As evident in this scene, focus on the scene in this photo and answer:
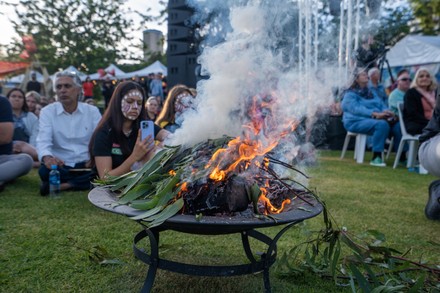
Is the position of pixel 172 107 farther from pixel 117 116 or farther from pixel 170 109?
pixel 117 116

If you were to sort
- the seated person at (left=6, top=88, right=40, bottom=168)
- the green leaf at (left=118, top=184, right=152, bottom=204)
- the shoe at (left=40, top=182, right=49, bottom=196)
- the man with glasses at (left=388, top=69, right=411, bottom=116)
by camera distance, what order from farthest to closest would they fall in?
1. the man with glasses at (left=388, top=69, right=411, bottom=116)
2. the seated person at (left=6, top=88, right=40, bottom=168)
3. the shoe at (left=40, top=182, right=49, bottom=196)
4. the green leaf at (left=118, top=184, right=152, bottom=204)

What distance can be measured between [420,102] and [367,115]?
46.1 inches

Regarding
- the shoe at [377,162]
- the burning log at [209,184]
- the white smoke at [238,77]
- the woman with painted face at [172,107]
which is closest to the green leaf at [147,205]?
the burning log at [209,184]

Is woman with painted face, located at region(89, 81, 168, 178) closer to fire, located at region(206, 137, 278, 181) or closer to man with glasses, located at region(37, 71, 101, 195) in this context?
man with glasses, located at region(37, 71, 101, 195)

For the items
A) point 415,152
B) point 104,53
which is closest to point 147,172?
point 415,152

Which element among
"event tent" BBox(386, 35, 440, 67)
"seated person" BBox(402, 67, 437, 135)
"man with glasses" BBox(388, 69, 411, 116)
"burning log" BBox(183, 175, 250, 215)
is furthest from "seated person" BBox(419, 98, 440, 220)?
"event tent" BBox(386, 35, 440, 67)

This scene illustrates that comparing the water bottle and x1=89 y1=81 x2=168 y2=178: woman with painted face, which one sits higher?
x1=89 y1=81 x2=168 y2=178: woman with painted face

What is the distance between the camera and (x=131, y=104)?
4.07 meters

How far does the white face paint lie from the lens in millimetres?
4070

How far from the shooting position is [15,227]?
11.7ft

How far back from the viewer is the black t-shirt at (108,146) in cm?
401

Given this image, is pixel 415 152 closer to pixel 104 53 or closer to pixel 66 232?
pixel 66 232

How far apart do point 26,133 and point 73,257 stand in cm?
470

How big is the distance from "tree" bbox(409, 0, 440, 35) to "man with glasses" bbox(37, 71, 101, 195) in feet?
59.3
